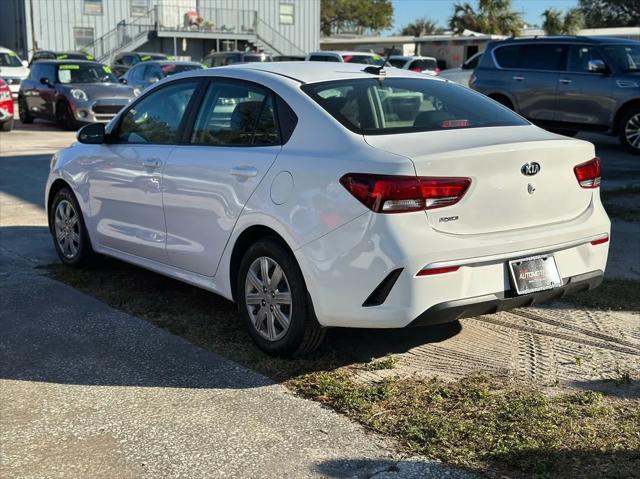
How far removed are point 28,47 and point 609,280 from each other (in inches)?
1539

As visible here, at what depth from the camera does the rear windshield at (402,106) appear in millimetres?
4617

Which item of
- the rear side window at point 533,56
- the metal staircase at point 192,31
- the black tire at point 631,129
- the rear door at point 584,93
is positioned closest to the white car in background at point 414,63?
the rear side window at point 533,56

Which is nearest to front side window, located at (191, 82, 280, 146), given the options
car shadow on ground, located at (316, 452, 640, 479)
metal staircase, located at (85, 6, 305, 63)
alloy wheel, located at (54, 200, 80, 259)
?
alloy wheel, located at (54, 200, 80, 259)

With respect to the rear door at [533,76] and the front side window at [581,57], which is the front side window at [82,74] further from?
the front side window at [581,57]

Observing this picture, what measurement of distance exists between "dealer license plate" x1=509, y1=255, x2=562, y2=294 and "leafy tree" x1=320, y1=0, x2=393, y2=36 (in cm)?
7213

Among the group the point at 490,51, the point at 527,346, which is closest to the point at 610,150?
the point at 490,51

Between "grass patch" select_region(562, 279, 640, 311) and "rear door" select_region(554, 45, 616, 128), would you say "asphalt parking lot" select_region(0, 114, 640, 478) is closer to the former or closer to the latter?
"grass patch" select_region(562, 279, 640, 311)

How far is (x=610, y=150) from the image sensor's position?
14.8 meters

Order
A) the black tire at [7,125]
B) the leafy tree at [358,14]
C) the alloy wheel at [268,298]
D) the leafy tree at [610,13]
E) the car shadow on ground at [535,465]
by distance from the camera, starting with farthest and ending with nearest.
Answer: the leafy tree at [358,14], the leafy tree at [610,13], the black tire at [7,125], the alloy wheel at [268,298], the car shadow on ground at [535,465]

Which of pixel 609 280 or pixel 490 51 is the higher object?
pixel 490 51

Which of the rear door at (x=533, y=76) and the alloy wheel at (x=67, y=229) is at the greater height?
the rear door at (x=533, y=76)

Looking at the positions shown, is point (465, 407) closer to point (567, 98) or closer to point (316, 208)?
point (316, 208)

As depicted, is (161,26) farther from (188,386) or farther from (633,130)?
(188,386)

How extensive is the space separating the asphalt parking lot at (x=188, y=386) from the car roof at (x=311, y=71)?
1.57 metres
